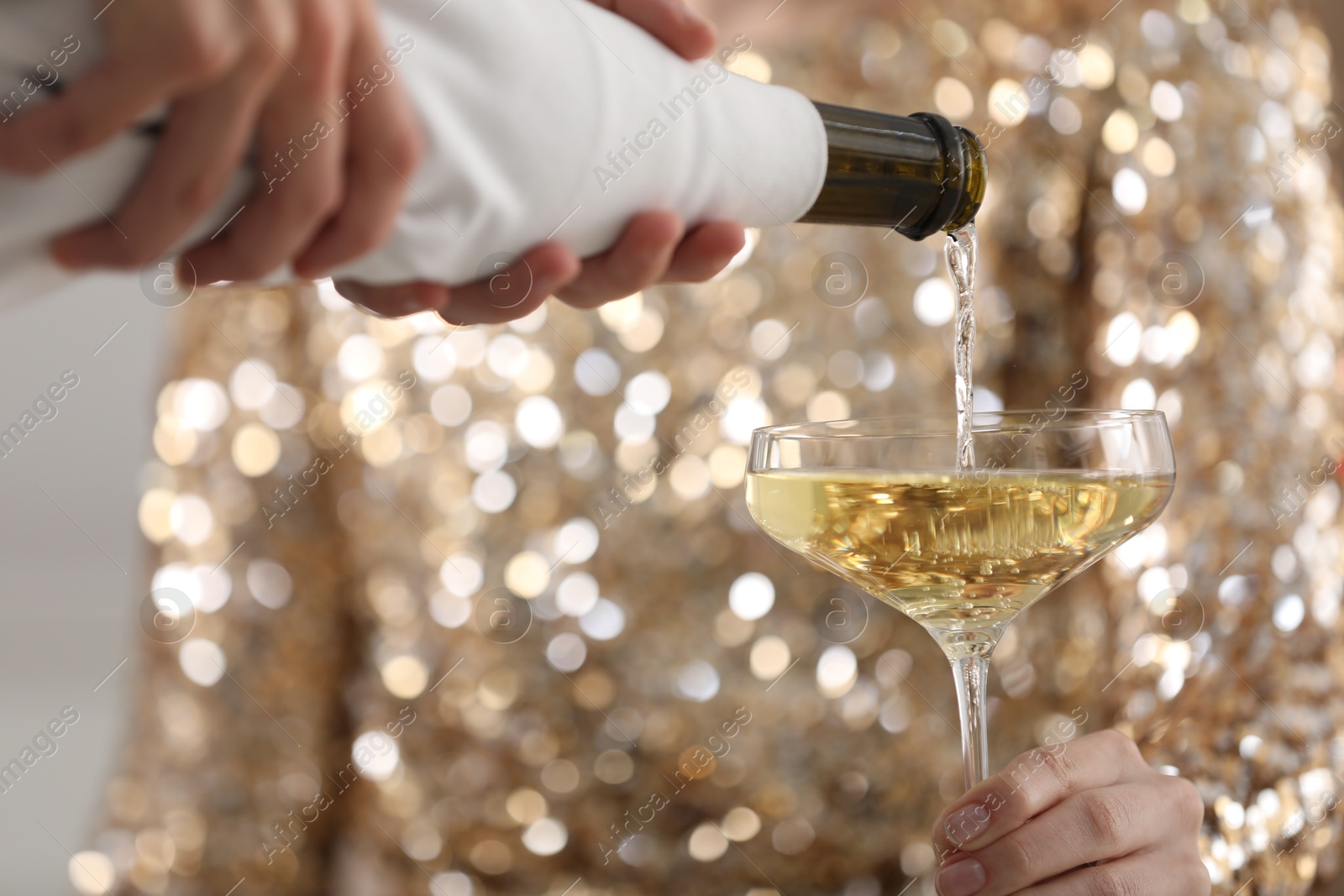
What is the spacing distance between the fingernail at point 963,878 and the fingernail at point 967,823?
15mm

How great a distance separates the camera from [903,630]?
47.3 inches

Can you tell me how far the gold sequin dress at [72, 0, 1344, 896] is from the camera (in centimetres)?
118

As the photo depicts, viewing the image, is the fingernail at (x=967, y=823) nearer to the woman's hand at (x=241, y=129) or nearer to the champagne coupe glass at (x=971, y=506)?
the champagne coupe glass at (x=971, y=506)

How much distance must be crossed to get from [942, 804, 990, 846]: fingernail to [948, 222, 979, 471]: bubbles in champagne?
169 millimetres

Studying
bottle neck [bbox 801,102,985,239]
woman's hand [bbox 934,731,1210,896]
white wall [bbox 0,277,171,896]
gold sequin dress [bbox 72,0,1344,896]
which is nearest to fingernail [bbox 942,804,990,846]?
woman's hand [bbox 934,731,1210,896]

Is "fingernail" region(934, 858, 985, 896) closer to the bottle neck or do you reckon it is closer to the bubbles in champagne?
the bubbles in champagne

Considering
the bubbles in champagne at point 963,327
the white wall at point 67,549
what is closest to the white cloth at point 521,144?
the bubbles in champagne at point 963,327

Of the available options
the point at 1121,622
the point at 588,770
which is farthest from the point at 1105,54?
the point at 588,770

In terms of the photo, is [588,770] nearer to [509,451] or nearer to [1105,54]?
[509,451]

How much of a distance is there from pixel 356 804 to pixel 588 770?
28 centimetres

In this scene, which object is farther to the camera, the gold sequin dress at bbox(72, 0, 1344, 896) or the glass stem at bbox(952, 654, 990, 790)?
the gold sequin dress at bbox(72, 0, 1344, 896)

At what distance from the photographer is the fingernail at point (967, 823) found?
55 cm

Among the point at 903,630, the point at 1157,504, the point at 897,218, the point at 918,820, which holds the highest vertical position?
the point at 897,218

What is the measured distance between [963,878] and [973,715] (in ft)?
0.27
